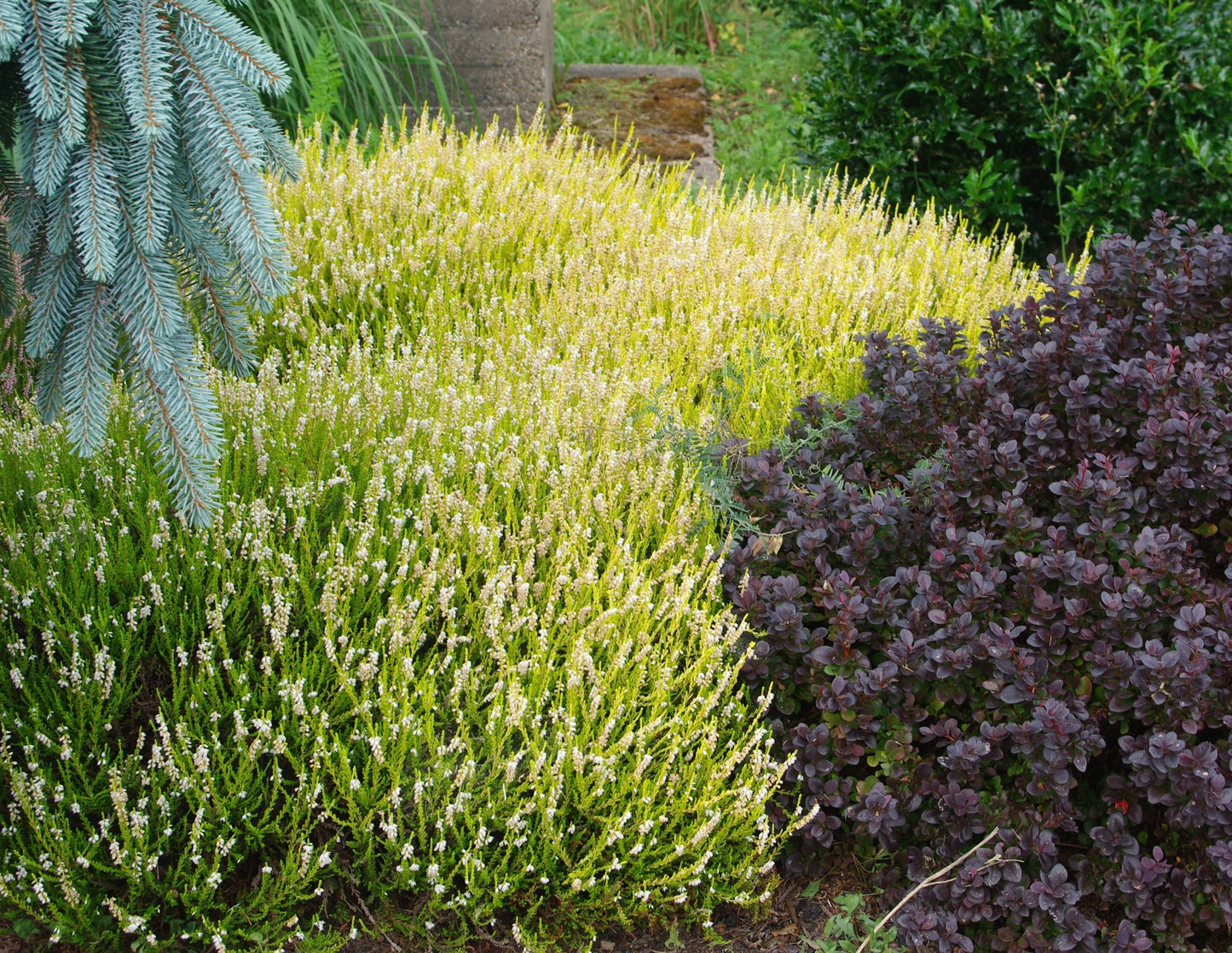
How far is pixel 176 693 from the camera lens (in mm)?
2186

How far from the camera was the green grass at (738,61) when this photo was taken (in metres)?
7.80

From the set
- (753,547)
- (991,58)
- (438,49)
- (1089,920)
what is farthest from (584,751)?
(438,49)

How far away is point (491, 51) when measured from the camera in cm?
695

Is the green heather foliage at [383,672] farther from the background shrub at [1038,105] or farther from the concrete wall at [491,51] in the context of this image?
the concrete wall at [491,51]

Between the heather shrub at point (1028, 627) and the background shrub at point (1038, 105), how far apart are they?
2344 millimetres

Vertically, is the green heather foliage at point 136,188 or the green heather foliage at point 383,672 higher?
the green heather foliage at point 136,188

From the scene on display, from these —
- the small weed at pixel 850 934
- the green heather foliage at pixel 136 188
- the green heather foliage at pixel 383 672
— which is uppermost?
the green heather foliage at pixel 136 188

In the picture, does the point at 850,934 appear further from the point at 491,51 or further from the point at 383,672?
the point at 491,51

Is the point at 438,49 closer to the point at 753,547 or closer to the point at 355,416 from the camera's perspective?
the point at 355,416

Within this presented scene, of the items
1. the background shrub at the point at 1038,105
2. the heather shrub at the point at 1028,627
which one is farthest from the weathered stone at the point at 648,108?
the heather shrub at the point at 1028,627

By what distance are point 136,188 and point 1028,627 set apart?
7.00 feet

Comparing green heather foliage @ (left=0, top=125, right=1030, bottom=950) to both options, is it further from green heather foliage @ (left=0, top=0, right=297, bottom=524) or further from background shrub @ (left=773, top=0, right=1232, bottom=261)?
background shrub @ (left=773, top=0, right=1232, bottom=261)

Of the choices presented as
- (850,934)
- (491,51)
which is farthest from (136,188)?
(491,51)

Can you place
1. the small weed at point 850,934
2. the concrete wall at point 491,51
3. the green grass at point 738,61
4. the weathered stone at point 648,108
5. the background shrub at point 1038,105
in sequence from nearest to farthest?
the small weed at point 850,934, the background shrub at point 1038,105, the concrete wall at point 491,51, the weathered stone at point 648,108, the green grass at point 738,61
